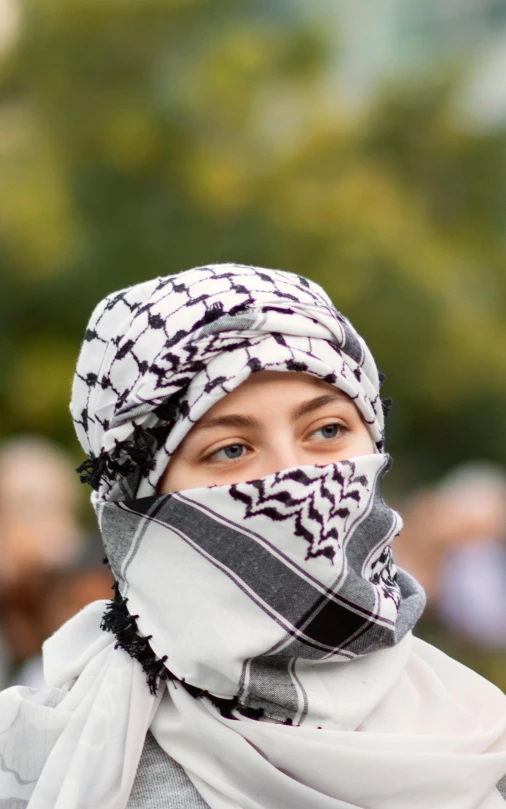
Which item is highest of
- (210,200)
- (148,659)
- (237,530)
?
(210,200)

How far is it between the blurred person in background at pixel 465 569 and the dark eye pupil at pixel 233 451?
329 cm

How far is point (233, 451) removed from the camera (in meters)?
2.10

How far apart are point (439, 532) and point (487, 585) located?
1.47ft

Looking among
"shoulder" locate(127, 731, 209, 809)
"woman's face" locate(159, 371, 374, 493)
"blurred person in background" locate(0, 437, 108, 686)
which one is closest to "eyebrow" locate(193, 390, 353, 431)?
"woman's face" locate(159, 371, 374, 493)

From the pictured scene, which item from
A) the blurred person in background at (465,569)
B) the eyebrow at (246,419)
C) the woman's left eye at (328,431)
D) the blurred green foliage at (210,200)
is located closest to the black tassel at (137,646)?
the eyebrow at (246,419)

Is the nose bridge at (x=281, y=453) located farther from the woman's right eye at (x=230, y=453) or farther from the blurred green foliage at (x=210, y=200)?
the blurred green foliage at (x=210, y=200)

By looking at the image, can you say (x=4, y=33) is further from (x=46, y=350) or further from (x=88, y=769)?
(x=88, y=769)

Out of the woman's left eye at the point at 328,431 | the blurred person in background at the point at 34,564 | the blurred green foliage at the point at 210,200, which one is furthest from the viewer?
the blurred green foliage at the point at 210,200

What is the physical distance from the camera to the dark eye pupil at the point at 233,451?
2098mm

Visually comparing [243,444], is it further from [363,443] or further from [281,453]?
[363,443]

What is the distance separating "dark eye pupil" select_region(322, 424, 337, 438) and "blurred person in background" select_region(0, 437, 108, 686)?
79.1 inches

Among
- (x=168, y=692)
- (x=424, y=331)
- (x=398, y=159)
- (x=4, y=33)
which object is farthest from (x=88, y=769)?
(x=398, y=159)

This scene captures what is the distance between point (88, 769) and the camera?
201cm

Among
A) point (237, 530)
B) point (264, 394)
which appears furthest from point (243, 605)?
point (264, 394)
